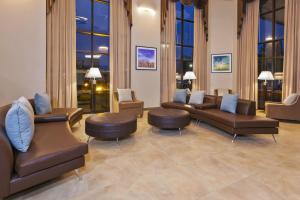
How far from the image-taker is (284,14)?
7.66m

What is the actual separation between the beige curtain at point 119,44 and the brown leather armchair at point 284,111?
4923 mm

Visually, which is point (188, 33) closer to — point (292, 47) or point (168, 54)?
point (168, 54)

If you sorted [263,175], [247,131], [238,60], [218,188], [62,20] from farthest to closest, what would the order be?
1. [238,60]
2. [62,20]
3. [247,131]
4. [263,175]
5. [218,188]

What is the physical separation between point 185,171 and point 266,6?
8.42 meters

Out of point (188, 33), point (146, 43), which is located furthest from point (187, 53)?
point (146, 43)

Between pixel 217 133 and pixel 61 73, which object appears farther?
pixel 61 73

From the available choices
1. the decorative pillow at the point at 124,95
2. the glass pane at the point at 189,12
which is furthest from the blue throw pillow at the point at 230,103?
the glass pane at the point at 189,12

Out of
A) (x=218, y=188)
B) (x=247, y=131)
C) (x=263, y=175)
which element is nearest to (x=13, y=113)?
(x=218, y=188)

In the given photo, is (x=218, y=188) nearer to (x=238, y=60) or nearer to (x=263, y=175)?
(x=263, y=175)

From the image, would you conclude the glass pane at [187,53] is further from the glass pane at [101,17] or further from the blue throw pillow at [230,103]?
the blue throw pillow at [230,103]

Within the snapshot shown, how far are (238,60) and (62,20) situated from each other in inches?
279

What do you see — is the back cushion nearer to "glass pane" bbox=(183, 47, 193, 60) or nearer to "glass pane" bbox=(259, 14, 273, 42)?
"glass pane" bbox=(259, 14, 273, 42)

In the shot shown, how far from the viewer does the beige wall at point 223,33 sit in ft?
30.4

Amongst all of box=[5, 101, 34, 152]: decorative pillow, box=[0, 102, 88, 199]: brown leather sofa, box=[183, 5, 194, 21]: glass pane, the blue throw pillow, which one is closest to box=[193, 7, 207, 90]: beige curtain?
box=[183, 5, 194, 21]: glass pane
